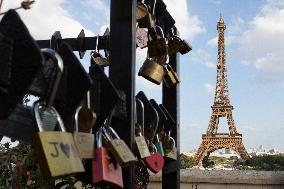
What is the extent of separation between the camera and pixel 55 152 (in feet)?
3.06

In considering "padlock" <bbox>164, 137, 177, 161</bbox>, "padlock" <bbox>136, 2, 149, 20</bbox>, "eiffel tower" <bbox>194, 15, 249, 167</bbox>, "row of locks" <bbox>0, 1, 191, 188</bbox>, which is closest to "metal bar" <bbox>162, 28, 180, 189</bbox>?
"padlock" <bbox>164, 137, 177, 161</bbox>

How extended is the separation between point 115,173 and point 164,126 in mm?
1091

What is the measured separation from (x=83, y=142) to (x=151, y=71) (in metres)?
0.89

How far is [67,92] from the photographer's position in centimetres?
111

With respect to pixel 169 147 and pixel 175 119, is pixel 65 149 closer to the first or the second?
pixel 169 147

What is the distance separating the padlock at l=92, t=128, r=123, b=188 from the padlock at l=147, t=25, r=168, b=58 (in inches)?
37.2

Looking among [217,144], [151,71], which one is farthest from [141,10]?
[217,144]

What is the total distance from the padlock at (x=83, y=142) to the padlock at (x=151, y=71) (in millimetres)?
823

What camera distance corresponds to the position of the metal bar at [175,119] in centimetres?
246

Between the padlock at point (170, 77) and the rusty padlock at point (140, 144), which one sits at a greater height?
the padlock at point (170, 77)

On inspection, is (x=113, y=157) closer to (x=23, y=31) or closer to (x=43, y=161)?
(x=43, y=161)

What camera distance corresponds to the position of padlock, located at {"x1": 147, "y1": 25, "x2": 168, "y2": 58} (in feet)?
6.95

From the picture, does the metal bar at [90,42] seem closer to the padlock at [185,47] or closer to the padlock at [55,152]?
the padlock at [185,47]

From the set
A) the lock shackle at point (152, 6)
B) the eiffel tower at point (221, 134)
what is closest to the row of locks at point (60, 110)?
the lock shackle at point (152, 6)
